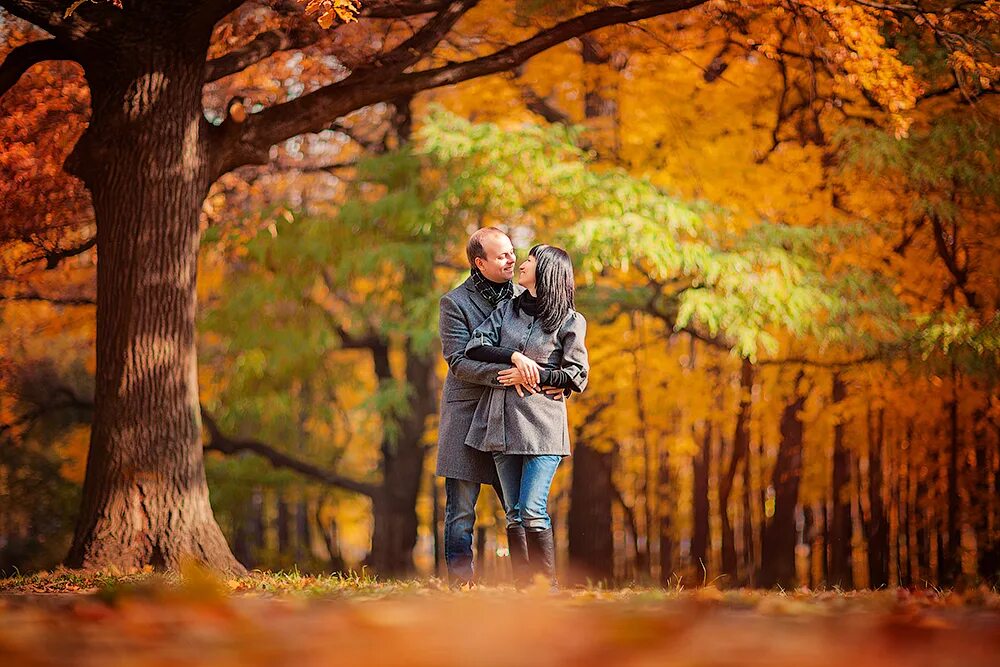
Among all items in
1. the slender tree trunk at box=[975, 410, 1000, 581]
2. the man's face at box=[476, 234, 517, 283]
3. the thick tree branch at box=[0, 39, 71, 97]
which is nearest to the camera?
the man's face at box=[476, 234, 517, 283]

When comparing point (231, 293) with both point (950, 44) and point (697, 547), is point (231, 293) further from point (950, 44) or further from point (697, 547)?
point (950, 44)

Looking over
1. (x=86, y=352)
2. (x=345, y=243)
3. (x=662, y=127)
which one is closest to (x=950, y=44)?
(x=662, y=127)

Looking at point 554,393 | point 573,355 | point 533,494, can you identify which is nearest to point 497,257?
point 573,355

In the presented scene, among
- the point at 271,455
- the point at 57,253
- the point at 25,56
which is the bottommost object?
the point at 271,455

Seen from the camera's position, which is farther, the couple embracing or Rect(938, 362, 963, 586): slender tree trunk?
Rect(938, 362, 963, 586): slender tree trunk

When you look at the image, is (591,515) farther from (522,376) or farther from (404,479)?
(522,376)

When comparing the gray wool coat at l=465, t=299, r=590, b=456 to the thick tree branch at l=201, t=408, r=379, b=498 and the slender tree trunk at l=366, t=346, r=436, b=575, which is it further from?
the thick tree branch at l=201, t=408, r=379, b=498

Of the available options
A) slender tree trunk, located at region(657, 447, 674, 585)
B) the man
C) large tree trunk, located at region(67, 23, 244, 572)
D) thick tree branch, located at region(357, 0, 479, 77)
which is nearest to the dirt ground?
the man

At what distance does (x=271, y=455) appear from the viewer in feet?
57.4

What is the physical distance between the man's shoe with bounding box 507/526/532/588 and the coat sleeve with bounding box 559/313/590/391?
804mm

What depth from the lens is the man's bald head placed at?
601 cm

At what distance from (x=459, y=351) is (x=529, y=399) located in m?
0.48

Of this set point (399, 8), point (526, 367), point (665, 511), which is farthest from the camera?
point (665, 511)

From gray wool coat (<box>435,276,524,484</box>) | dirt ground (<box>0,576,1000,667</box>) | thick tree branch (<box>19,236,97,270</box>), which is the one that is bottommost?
dirt ground (<box>0,576,1000,667</box>)
